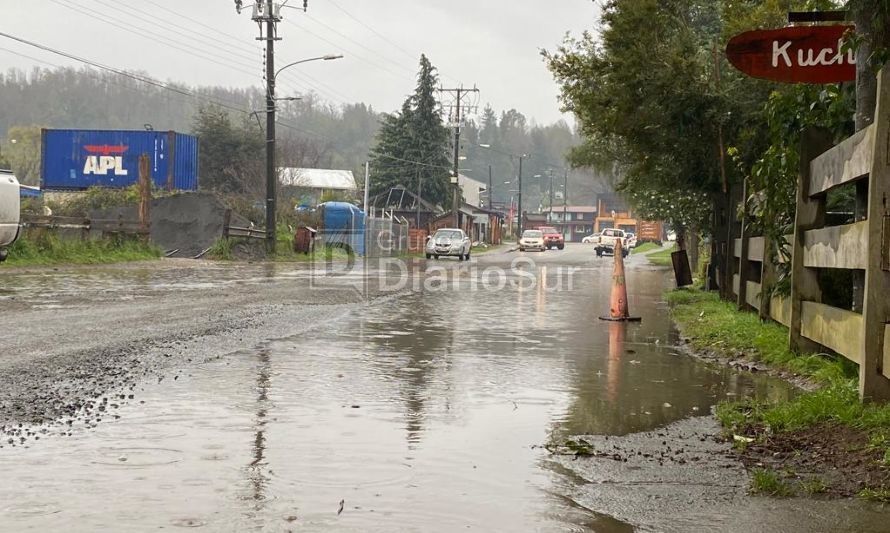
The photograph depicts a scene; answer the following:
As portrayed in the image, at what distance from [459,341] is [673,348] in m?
2.44

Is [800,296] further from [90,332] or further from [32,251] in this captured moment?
[32,251]

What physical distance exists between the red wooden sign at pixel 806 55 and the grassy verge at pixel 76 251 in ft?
76.4

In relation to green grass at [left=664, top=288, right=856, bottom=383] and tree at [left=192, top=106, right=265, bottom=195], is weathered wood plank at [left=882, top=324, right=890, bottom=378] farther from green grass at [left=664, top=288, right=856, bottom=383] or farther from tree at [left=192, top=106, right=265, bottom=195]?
tree at [left=192, top=106, right=265, bottom=195]

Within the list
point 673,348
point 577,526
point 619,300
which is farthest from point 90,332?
point 577,526

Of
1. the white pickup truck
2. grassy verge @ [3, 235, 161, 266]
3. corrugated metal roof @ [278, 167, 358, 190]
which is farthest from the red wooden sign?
corrugated metal roof @ [278, 167, 358, 190]

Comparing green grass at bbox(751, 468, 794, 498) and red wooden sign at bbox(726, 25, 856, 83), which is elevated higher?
red wooden sign at bbox(726, 25, 856, 83)

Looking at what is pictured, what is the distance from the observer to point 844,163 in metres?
7.77

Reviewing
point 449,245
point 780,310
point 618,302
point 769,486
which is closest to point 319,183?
point 449,245

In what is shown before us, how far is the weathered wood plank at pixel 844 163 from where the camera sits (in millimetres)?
7039

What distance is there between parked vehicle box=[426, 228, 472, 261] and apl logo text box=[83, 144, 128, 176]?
16189mm

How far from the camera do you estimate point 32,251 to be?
96.9 feet

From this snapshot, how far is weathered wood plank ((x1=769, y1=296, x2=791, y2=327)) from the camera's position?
34.5 ft

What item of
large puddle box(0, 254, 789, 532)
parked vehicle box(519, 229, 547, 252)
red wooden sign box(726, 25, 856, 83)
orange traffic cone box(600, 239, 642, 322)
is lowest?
large puddle box(0, 254, 789, 532)

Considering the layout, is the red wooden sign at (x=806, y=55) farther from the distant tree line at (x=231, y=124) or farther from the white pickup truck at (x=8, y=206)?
the distant tree line at (x=231, y=124)
